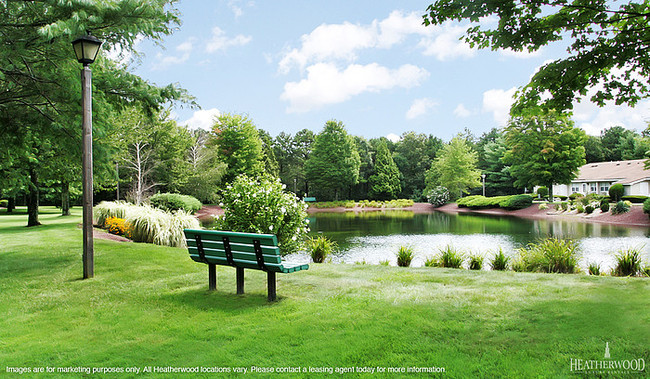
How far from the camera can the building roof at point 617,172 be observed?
39.2 metres

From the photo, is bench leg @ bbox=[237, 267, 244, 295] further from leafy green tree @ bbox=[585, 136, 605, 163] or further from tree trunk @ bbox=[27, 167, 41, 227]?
leafy green tree @ bbox=[585, 136, 605, 163]

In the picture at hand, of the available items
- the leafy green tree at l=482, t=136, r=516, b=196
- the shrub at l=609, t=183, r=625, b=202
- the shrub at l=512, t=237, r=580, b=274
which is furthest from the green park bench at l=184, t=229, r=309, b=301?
the leafy green tree at l=482, t=136, r=516, b=196

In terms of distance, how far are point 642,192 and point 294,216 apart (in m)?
41.6

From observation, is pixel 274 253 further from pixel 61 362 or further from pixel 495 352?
pixel 495 352

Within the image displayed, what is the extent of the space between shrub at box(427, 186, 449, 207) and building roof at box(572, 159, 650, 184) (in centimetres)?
1369

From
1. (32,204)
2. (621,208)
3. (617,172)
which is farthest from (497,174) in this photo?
(32,204)

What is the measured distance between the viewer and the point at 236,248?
5121 millimetres

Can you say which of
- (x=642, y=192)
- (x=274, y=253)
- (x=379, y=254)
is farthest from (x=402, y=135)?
(x=274, y=253)

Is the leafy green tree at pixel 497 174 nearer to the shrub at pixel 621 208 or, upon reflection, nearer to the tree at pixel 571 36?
the shrub at pixel 621 208

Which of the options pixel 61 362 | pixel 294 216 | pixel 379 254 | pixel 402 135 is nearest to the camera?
pixel 61 362

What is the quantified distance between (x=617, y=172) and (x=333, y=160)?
30.6 meters

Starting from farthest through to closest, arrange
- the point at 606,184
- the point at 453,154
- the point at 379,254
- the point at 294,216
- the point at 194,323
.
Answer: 1. the point at 453,154
2. the point at 606,184
3. the point at 379,254
4. the point at 294,216
5. the point at 194,323

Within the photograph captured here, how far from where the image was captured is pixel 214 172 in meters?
38.0

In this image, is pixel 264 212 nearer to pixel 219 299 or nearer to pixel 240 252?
pixel 219 299
